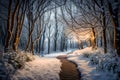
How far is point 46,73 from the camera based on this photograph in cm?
1120

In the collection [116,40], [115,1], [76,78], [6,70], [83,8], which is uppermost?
[83,8]

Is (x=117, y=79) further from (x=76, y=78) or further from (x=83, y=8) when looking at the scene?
(x=83, y=8)

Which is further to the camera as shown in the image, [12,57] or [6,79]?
[12,57]

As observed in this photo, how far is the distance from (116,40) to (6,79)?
818 cm

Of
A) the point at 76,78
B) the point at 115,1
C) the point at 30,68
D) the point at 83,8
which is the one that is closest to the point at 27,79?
the point at 30,68

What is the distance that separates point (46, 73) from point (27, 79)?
1.74 meters

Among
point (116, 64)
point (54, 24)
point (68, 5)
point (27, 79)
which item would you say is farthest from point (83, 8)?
point (54, 24)

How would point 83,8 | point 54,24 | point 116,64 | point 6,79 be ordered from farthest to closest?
point 54,24
point 83,8
point 116,64
point 6,79

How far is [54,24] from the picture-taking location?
50.0m

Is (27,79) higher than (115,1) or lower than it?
lower

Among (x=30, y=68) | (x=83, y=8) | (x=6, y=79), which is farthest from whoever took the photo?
(x=83, y=8)

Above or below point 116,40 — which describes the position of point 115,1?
above

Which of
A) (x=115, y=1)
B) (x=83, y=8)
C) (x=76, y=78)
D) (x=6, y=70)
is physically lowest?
(x=76, y=78)

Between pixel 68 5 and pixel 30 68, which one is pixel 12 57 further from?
pixel 68 5
